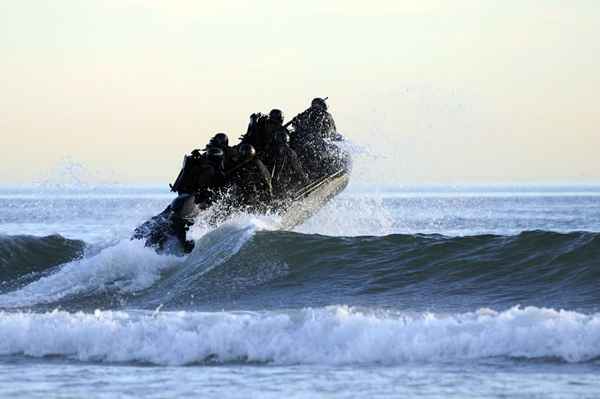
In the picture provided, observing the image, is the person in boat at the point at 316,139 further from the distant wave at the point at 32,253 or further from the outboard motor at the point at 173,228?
the distant wave at the point at 32,253

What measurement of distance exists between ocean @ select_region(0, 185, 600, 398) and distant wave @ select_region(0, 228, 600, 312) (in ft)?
0.13

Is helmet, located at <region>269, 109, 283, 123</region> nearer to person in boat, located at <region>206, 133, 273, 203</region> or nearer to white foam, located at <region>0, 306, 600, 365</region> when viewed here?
person in boat, located at <region>206, 133, 273, 203</region>

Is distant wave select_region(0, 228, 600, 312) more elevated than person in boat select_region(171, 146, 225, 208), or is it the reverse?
person in boat select_region(171, 146, 225, 208)

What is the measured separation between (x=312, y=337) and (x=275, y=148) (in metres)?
8.51

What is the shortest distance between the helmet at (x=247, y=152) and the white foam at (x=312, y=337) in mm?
6664

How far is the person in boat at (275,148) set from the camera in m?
22.8

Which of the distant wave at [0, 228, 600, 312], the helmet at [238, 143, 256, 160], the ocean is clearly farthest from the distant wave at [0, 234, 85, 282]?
the helmet at [238, 143, 256, 160]

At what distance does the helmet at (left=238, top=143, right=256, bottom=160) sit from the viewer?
2216cm

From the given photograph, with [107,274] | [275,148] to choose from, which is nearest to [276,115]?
[275,148]

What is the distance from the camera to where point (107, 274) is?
21547 mm

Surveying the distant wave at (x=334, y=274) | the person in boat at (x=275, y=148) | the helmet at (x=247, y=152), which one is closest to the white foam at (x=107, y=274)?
the distant wave at (x=334, y=274)

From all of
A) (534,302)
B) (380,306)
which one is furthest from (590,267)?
(380,306)

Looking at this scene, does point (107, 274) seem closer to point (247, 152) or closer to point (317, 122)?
point (247, 152)

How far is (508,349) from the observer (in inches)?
553
